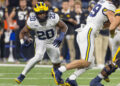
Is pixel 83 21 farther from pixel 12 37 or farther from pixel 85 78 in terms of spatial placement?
pixel 85 78

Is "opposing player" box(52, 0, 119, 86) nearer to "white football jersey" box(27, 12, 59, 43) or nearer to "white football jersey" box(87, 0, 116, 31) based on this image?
"white football jersey" box(87, 0, 116, 31)

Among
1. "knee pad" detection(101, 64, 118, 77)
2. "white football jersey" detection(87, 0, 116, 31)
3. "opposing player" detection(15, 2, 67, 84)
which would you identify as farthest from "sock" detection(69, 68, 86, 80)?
"opposing player" detection(15, 2, 67, 84)

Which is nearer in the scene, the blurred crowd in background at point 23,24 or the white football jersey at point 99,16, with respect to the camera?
the white football jersey at point 99,16

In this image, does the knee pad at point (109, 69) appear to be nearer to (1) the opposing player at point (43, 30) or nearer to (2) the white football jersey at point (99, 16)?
(2) the white football jersey at point (99, 16)

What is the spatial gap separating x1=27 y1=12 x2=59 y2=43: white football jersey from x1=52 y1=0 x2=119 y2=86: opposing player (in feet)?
2.95

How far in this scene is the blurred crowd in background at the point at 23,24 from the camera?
11.3 meters

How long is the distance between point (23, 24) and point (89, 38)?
5.45m

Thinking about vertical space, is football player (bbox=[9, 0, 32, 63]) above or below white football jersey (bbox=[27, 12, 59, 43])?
below

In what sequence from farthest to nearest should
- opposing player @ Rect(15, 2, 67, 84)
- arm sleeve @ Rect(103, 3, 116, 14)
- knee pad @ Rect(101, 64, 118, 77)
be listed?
opposing player @ Rect(15, 2, 67, 84) < arm sleeve @ Rect(103, 3, 116, 14) < knee pad @ Rect(101, 64, 118, 77)

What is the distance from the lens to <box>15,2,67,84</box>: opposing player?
7.15m

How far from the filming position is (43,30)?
7.36 metres

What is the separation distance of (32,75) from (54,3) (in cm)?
702

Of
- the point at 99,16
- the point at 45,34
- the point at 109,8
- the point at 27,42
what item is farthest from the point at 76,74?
the point at 27,42

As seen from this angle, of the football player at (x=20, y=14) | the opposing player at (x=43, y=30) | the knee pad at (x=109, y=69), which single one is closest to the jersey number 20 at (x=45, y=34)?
the opposing player at (x=43, y=30)
